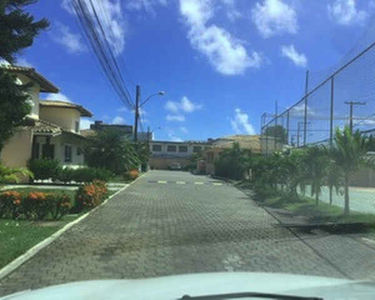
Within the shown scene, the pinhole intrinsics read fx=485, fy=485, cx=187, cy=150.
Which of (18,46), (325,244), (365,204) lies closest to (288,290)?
(325,244)

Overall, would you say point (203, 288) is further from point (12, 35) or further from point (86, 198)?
point (86, 198)

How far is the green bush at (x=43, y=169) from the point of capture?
24.1 m

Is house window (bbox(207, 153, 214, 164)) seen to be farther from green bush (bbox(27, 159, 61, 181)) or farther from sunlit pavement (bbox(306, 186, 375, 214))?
sunlit pavement (bbox(306, 186, 375, 214))

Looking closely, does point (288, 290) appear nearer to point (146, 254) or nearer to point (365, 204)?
point (146, 254)

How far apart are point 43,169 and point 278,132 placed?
38.7ft

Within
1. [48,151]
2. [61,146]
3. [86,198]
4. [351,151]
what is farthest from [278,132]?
[61,146]

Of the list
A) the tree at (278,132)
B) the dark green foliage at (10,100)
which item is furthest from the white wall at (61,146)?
the dark green foliage at (10,100)

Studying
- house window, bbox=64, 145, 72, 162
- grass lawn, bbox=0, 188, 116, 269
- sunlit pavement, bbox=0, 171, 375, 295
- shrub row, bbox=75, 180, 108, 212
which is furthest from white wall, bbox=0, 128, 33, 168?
grass lawn, bbox=0, 188, 116, 269

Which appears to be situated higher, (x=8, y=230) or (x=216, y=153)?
(x=216, y=153)

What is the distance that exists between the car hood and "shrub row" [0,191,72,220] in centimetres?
857

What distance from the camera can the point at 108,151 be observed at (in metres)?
30.4

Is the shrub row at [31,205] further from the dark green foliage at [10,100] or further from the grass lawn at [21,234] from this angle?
the dark green foliage at [10,100]

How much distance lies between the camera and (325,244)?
9352 millimetres

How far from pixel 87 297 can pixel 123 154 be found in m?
28.0
